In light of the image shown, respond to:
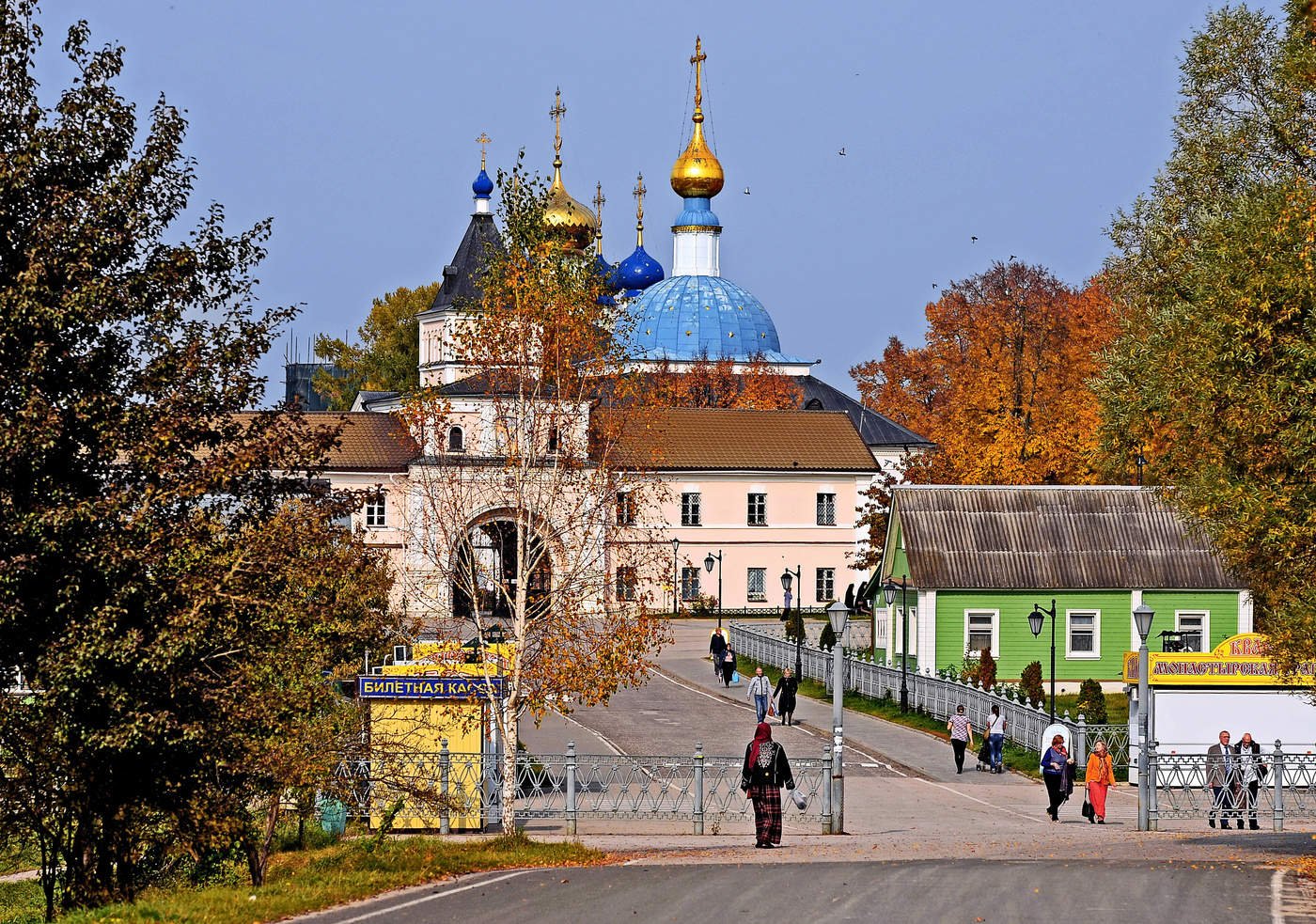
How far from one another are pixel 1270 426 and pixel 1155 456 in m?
18.2

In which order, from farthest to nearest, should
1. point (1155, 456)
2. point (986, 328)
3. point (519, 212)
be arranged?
1. point (986, 328)
2. point (1155, 456)
3. point (519, 212)

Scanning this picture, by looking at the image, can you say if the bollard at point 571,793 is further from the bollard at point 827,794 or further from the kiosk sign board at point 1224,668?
the kiosk sign board at point 1224,668

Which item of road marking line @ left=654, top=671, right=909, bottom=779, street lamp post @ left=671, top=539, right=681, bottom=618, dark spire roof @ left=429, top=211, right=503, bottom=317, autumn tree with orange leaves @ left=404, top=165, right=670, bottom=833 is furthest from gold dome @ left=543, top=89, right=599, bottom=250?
autumn tree with orange leaves @ left=404, top=165, right=670, bottom=833

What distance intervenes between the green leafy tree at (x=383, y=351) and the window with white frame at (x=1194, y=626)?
56.8 meters

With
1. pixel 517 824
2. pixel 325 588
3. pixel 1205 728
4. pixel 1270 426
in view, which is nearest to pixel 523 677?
pixel 517 824

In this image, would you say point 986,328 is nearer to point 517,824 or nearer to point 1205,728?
point 1205,728

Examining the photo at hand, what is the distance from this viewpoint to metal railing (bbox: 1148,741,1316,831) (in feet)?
78.5

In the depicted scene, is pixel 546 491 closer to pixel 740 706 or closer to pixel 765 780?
pixel 765 780

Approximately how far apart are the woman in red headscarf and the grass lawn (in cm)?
204

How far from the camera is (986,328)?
66188mm

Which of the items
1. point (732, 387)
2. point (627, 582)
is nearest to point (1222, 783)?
point (627, 582)

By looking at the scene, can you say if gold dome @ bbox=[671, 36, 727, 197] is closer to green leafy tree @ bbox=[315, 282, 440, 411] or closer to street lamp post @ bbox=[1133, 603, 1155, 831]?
green leafy tree @ bbox=[315, 282, 440, 411]

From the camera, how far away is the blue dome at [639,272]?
10925cm

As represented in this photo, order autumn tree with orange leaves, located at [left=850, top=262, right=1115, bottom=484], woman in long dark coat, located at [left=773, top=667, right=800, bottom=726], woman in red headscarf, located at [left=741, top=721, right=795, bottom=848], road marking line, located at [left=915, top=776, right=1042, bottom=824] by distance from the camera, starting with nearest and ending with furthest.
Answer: woman in red headscarf, located at [left=741, top=721, right=795, bottom=848]
road marking line, located at [left=915, top=776, right=1042, bottom=824]
woman in long dark coat, located at [left=773, top=667, right=800, bottom=726]
autumn tree with orange leaves, located at [left=850, top=262, right=1115, bottom=484]
